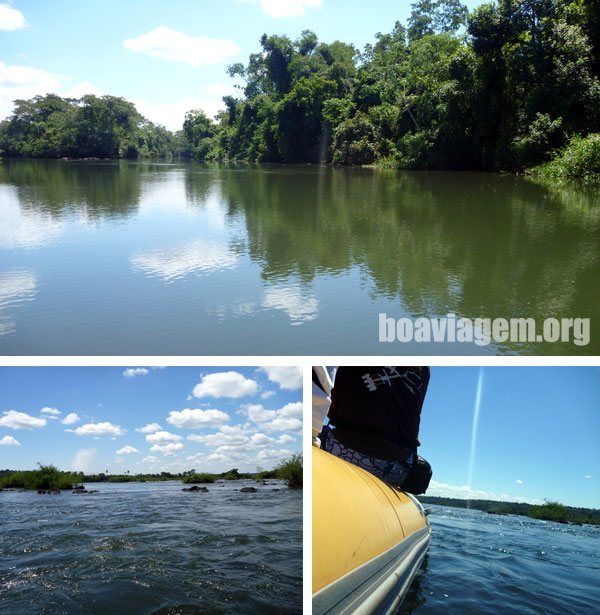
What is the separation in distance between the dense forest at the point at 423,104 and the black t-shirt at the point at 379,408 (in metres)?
15.7

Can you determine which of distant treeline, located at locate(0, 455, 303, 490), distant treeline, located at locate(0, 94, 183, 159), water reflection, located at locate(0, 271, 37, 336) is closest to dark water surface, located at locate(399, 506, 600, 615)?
distant treeline, located at locate(0, 455, 303, 490)

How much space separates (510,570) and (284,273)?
4.12m

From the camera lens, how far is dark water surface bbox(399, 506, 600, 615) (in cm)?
288

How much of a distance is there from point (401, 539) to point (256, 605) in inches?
28.2

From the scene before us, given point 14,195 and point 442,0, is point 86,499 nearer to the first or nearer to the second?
point 14,195

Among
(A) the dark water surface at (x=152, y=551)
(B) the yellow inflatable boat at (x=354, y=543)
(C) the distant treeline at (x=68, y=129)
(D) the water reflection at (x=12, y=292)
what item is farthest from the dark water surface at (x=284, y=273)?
(C) the distant treeline at (x=68, y=129)

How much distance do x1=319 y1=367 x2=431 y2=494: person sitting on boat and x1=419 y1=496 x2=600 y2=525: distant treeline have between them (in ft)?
1.75

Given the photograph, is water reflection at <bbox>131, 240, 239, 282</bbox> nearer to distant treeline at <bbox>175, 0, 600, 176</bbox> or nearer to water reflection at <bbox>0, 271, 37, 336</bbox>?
water reflection at <bbox>0, 271, 37, 336</bbox>

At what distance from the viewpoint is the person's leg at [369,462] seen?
2.76 meters

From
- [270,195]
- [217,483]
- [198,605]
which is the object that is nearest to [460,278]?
[217,483]

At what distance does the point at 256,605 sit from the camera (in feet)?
9.18

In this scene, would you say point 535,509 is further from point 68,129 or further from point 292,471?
point 68,129

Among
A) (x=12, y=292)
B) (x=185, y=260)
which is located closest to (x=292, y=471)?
(x=12, y=292)

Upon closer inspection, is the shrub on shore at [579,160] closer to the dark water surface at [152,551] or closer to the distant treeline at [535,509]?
the distant treeline at [535,509]
